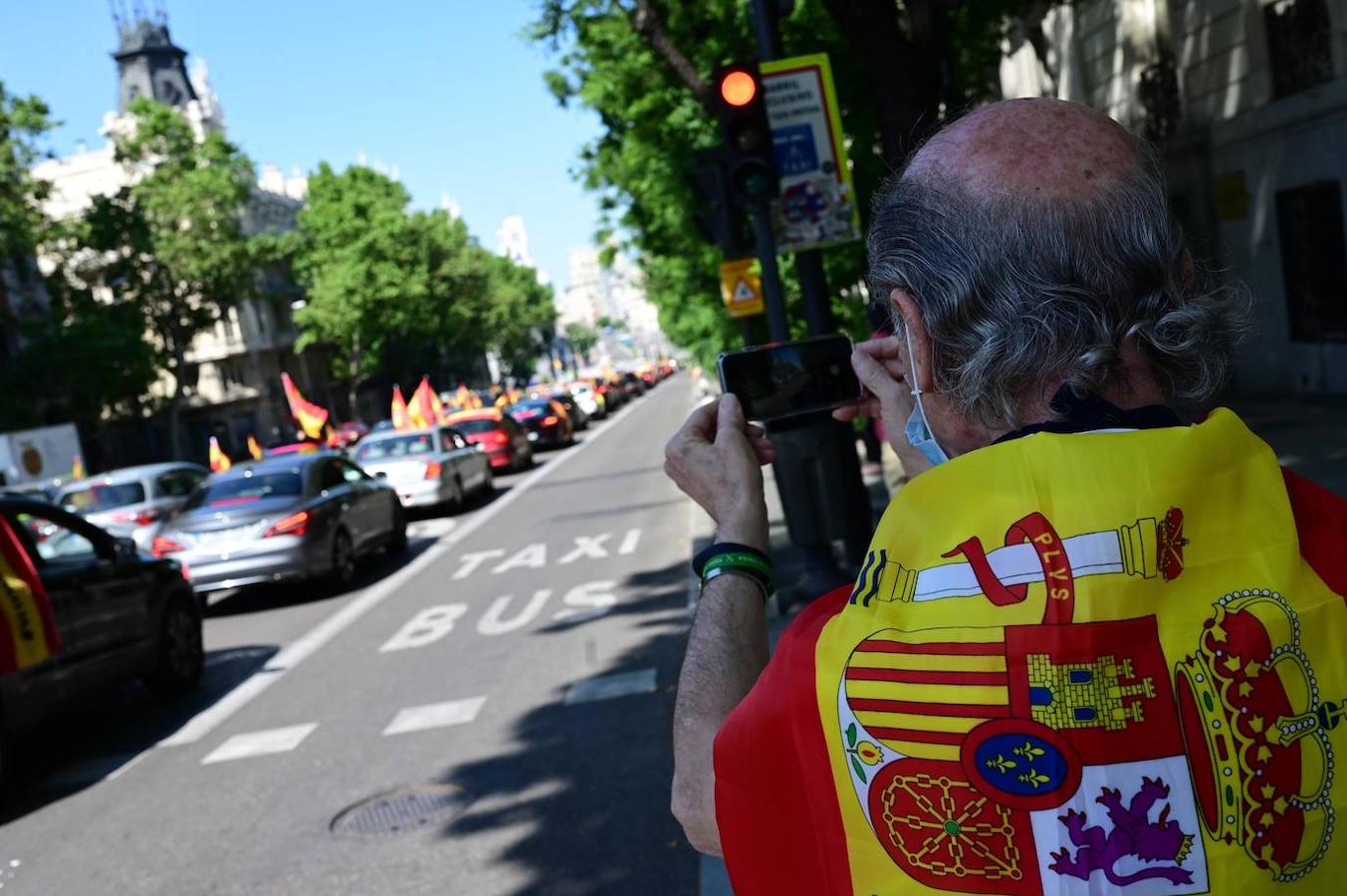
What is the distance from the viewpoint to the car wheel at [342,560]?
13.7m

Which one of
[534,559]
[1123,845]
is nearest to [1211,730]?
[1123,845]

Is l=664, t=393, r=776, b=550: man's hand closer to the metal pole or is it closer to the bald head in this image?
the bald head

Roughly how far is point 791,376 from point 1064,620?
3.46 ft

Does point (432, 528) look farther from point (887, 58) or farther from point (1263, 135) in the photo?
point (1263, 135)

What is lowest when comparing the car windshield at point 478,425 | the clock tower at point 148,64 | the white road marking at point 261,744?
the white road marking at point 261,744

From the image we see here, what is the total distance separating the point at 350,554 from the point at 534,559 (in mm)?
1927

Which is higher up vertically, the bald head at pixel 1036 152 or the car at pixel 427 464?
the bald head at pixel 1036 152

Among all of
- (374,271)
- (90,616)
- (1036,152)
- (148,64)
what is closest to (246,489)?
(90,616)

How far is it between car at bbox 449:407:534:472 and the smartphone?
25.1 m

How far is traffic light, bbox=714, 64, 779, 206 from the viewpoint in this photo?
826 centimetres

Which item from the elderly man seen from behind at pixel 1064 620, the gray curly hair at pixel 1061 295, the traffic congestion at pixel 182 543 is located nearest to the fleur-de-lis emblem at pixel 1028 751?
the elderly man seen from behind at pixel 1064 620

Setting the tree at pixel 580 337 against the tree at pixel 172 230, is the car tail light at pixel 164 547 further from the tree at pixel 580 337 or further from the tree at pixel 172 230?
the tree at pixel 580 337

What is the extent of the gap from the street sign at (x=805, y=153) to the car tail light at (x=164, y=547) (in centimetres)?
737

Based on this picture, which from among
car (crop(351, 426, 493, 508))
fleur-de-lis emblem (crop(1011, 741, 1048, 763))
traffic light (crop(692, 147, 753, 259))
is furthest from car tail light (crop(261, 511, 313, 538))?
fleur-de-lis emblem (crop(1011, 741, 1048, 763))
